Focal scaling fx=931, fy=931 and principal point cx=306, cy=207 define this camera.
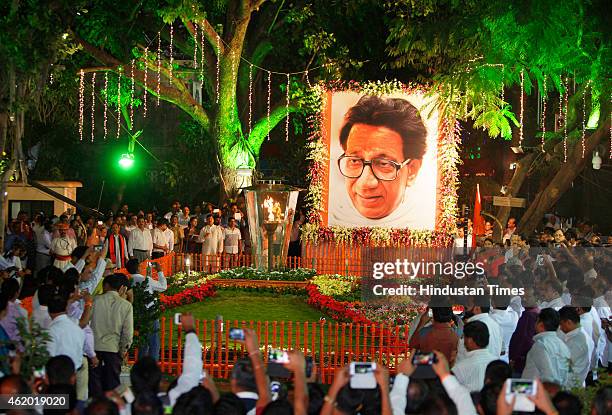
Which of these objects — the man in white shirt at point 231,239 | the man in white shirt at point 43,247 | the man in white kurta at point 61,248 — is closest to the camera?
the man in white kurta at point 61,248

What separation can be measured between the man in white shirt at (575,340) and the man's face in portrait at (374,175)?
16.3 meters

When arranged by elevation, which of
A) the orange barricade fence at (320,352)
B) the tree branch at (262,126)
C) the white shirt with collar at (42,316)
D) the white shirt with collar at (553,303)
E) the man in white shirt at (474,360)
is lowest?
the orange barricade fence at (320,352)

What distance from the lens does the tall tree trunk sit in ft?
86.1

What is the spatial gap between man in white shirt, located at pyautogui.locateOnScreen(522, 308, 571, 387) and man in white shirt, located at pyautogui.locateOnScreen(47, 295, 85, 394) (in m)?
4.11

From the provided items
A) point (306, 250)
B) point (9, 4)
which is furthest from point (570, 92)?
point (9, 4)

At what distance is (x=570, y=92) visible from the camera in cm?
2839

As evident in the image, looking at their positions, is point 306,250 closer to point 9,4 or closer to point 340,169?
point 340,169

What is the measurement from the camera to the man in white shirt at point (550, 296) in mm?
10492

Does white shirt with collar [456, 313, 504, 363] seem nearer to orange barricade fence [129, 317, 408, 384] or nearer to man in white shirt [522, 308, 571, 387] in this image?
man in white shirt [522, 308, 571, 387]

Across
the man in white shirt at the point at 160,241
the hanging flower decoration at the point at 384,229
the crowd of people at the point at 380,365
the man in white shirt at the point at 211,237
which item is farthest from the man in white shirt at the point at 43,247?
the hanging flower decoration at the point at 384,229

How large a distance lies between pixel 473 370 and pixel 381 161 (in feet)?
58.0

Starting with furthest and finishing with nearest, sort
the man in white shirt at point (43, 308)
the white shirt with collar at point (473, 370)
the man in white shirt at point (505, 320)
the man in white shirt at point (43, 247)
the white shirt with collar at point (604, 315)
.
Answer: the man in white shirt at point (43, 247), the white shirt with collar at point (604, 315), the man in white shirt at point (505, 320), the man in white shirt at point (43, 308), the white shirt with collar at point (473, 370)

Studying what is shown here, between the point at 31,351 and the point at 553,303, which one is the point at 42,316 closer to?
the point at 31,351

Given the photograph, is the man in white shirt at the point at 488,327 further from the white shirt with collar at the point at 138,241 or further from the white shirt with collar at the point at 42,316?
the white shirt with collar at the point at 138,241
